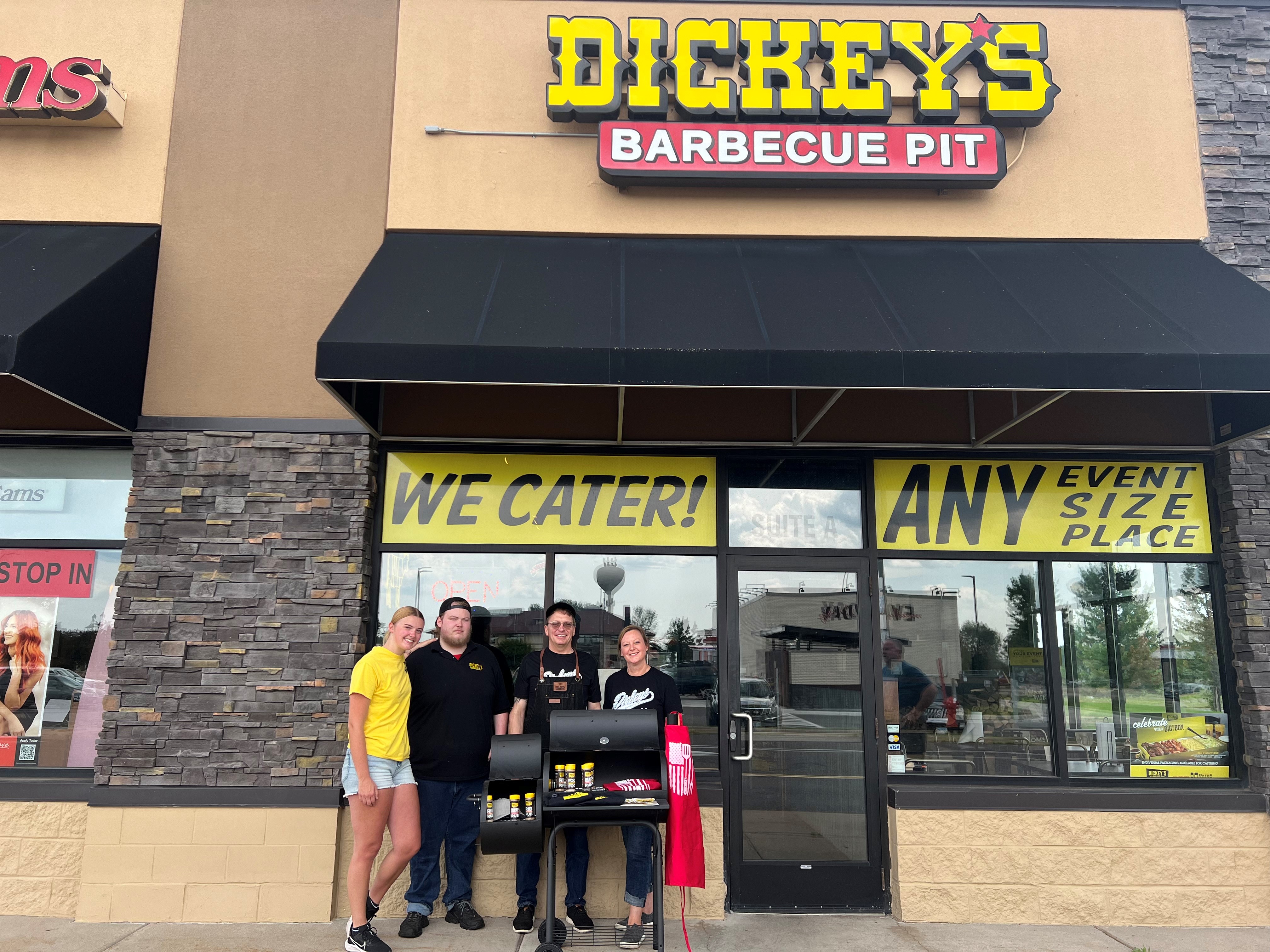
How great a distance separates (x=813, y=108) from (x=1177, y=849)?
19.0ft

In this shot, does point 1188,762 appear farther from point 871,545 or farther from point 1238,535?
point 871,545

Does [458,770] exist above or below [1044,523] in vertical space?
below

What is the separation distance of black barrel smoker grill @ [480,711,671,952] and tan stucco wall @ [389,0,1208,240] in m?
3.67

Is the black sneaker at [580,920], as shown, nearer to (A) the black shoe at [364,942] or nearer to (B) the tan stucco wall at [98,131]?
(A) the black shoe at [364,942]

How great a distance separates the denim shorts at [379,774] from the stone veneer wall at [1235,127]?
6916 mm

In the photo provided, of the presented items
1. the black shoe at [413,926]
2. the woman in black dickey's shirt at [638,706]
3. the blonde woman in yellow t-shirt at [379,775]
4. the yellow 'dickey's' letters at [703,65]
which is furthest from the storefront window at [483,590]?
the yellow 'dickey's' letters at [703,65]

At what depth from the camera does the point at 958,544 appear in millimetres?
6195

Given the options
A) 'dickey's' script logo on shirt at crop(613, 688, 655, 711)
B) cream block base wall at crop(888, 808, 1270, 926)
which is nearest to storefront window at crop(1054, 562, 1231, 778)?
cream block base wall at crop(888, 808, 1270, 926)

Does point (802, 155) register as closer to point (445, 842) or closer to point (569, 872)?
point (569, 872)

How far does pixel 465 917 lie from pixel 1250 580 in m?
5.86

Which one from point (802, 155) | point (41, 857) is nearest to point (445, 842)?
point (41, 857)

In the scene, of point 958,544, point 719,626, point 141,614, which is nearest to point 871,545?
point 958,544

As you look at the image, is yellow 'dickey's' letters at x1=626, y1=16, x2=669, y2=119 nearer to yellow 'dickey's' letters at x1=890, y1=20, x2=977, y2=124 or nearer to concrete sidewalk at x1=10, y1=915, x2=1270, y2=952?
yellow 'dickey's' letters at x1=890, y1=20, x2=977, y2=124

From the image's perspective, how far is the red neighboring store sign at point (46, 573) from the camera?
6.04 m
